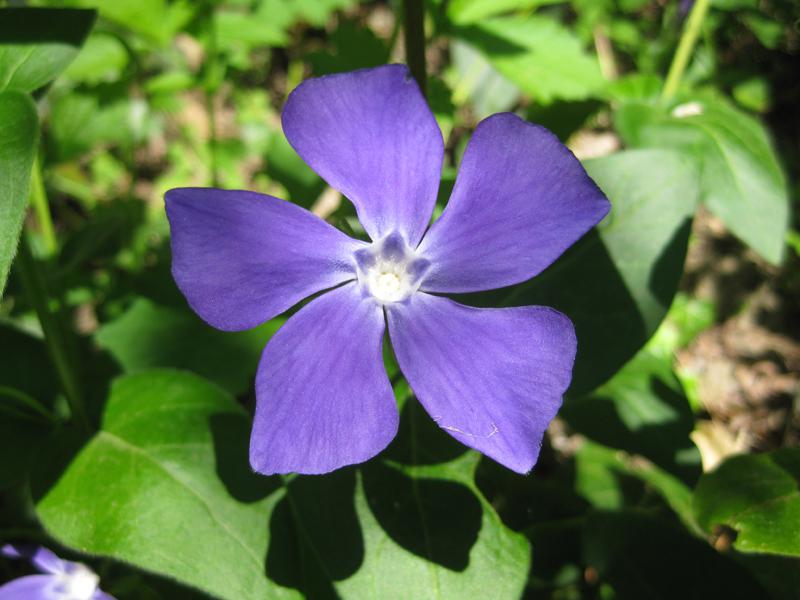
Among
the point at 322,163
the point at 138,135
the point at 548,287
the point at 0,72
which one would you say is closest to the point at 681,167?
the point at 548,287

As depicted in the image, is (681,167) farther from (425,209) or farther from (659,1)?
(659,1)

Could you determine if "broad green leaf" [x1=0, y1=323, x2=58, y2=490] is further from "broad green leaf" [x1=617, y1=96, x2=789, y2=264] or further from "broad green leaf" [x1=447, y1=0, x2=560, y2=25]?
"broad green leaf" [x1=617, y1=96, x2=789, y2=264]

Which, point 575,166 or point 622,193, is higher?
point 575,166

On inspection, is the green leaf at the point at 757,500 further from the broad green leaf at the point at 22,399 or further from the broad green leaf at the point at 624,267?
the broad green leaf at the point at 22,399

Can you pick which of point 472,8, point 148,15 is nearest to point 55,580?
point 148,15

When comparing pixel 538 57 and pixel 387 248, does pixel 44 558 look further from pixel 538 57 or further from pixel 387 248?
pixel 538 57

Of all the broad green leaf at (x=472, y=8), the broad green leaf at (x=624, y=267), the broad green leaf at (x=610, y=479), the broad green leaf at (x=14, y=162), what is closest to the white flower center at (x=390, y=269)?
the broad green leaf at (x=624, y=267)

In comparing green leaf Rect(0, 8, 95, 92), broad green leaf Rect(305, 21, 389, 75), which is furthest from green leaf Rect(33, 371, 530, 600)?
broad green leaf Rect(305, 21, 389, 75)
